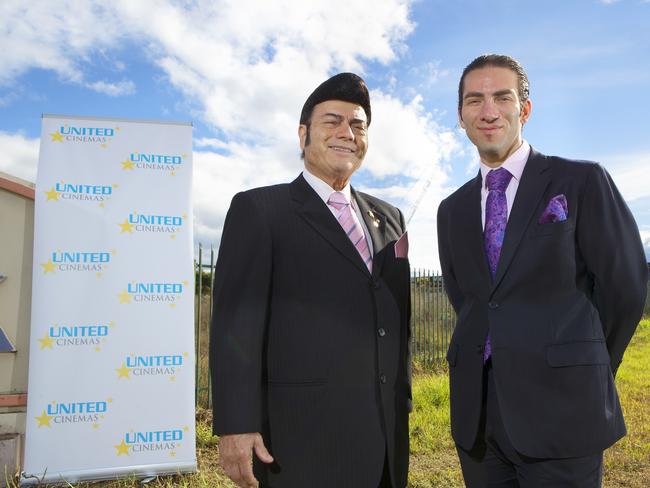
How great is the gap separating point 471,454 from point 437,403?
5.31 meters

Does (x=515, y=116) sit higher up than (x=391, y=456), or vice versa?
(x=515, y=116)

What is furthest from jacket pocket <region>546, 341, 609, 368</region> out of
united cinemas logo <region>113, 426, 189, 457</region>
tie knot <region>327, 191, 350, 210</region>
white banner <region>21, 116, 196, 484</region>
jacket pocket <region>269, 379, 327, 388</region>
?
united cinemas logo <region>113, 426, 189, 457</region>

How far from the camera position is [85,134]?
5.15 metres

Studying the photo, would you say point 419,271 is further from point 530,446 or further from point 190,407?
point 530,446

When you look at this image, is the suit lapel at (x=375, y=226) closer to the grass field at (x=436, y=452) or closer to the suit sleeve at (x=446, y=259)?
the suit sleeve at (x=446, y=259)

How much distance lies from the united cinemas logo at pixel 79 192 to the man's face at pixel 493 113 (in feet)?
13.1

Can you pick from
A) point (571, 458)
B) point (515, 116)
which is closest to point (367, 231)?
point (515, 116)

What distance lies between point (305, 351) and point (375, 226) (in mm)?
641

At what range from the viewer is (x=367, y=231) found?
226cm

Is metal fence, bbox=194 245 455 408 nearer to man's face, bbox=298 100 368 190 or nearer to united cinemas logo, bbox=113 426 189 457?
united cinemas logo, bbox=113 426 189 457

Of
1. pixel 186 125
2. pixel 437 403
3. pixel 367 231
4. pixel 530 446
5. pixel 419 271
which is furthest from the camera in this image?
pixel 419 271

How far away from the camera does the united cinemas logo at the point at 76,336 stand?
489cm

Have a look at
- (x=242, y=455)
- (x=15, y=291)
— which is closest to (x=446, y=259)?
(x=242, y=455)

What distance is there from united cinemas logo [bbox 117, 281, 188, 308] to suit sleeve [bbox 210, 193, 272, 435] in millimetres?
3217
